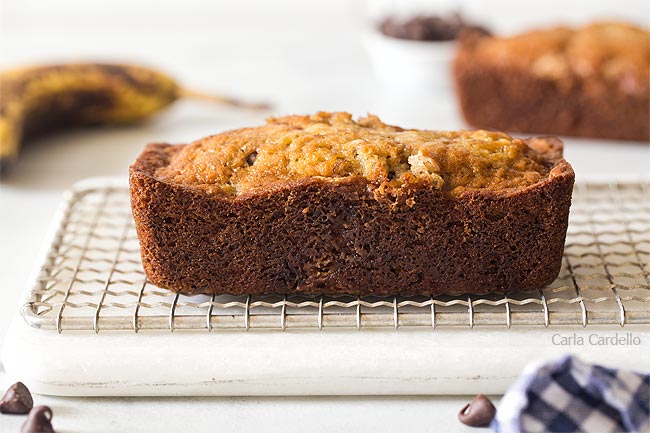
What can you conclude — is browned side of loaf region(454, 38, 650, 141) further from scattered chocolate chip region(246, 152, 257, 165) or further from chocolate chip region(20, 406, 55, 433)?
chocolate chip region(20, 406, 55, 433)

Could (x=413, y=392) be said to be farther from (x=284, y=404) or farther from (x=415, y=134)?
(x=415, y=134)

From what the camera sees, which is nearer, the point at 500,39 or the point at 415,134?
the point at 415,134

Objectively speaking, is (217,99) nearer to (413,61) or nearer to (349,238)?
(413,61)

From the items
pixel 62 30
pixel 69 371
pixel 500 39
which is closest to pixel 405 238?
pixel 69 371

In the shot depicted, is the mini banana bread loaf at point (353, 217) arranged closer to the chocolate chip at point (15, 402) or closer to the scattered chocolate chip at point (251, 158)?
the scattered chocolate chip at point (251, 158)

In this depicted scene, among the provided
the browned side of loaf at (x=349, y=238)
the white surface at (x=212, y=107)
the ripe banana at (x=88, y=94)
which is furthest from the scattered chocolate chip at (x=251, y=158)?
the ripe banana at (x=88, y=94)

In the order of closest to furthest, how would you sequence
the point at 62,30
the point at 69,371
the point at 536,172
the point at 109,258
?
1. the point at 69,371
2. the point at 536,172
3. the point at 109,258
4. the point at 62,30
